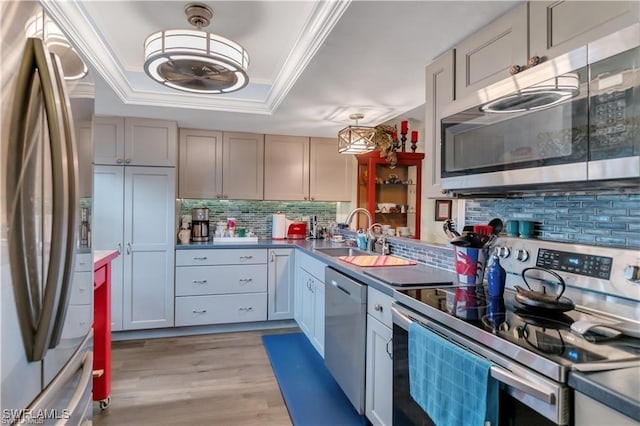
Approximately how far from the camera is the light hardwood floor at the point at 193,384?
2.15 metres

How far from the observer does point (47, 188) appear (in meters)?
0.84

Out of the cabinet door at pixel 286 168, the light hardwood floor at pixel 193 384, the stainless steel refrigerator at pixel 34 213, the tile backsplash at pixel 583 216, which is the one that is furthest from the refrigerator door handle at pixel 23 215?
the cabinet door at pixel 286 168

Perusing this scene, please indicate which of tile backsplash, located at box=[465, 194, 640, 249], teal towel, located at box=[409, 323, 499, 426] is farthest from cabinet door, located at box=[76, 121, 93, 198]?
tile backsplash, located at box=[465, 194, 640, 249]

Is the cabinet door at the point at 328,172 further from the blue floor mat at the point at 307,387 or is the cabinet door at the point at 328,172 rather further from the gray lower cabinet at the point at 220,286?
the blue floor mat at the point at 307,387

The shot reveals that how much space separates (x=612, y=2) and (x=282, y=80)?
1966mm

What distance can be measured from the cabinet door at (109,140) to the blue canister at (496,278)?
3.36 metres

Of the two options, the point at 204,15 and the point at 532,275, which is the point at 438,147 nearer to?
the point at 532,275

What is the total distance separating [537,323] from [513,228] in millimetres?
614

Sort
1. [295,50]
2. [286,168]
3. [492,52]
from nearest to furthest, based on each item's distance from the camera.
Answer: [492,52] < [295,50] < [286,168]

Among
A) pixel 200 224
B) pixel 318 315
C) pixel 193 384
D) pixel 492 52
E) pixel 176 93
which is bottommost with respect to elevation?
pixel 193 384

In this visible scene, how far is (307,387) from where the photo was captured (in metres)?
2.50

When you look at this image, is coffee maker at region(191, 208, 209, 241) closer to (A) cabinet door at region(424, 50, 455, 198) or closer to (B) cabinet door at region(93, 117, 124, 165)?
(B) cabinet door at region(93, 117, 124, 165)

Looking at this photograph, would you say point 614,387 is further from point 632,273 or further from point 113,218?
point 113,218

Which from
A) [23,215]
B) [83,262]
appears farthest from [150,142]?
[23,215]
